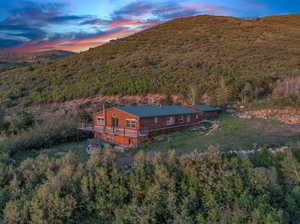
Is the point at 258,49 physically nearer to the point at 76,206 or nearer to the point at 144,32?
the point at 144,32

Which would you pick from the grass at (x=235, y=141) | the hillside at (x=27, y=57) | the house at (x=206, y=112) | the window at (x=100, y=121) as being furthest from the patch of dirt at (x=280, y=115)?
the hillside at (x=27, y=57)

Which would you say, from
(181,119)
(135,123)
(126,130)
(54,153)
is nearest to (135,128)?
(135,123)

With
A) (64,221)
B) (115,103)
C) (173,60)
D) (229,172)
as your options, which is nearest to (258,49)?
(173,60)

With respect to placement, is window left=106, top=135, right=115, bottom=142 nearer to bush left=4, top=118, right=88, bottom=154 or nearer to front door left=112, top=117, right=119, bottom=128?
front door left=112, top=117, right=119, bottom=128

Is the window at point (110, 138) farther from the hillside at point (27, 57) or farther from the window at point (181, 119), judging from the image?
the hillside at point (27, 57)

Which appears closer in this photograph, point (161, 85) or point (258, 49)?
point (161, 85)

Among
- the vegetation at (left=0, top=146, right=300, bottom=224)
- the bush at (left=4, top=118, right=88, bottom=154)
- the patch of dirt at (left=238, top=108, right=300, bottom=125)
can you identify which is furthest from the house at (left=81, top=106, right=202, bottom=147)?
the vegetation at (left=0, top=146, right=300, bottom=224)

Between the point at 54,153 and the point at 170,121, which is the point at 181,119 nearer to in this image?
the point at 170,121
